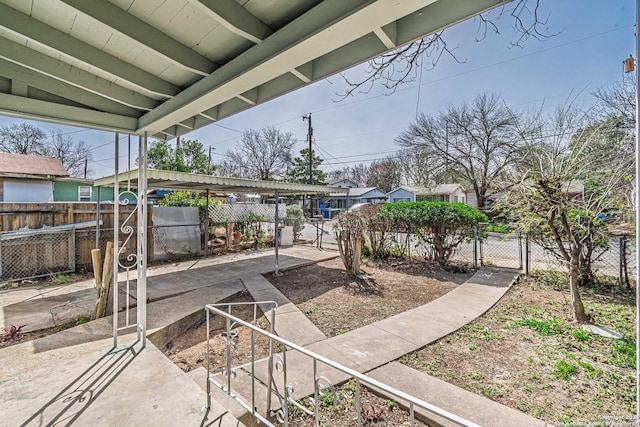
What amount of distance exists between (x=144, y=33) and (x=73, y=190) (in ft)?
60.1

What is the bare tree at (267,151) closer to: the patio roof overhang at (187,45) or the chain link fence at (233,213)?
the chain link fence at (233,213)

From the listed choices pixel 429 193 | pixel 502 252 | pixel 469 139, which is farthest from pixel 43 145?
pixel 469 139

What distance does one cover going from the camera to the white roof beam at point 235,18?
4.47 feet

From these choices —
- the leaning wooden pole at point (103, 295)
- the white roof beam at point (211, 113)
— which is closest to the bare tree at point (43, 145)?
the leaning wooden pole at point (103, 295)

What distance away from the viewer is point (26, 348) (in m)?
3.15

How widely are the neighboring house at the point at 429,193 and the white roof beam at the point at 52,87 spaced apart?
78.9ft

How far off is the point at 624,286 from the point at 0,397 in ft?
28.5

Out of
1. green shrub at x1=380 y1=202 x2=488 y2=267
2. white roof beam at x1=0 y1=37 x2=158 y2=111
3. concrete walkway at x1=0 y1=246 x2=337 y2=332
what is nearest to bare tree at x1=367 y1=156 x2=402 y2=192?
green shrub at x1=380 y1=202 x2=488 y2=267

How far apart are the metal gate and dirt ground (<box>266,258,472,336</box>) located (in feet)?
3.36

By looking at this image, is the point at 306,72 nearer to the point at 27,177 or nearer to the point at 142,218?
the point at 142,218

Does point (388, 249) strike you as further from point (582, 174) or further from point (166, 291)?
point (166, 291)

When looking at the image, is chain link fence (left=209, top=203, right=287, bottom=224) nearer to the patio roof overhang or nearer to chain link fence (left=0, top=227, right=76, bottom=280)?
chain link fence (left=0, top=227, right=76, bottom=280)

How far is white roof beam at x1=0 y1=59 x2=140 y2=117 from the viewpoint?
195 cm

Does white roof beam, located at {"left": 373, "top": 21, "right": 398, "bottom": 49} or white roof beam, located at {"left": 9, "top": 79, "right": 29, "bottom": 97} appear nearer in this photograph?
white roof beam, located at {"left": 373, "top": 21, "right": 398, "bottom": 49}
